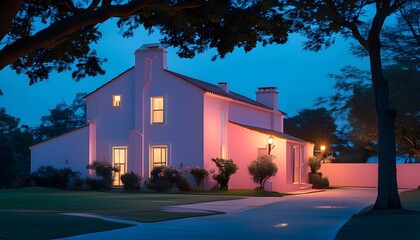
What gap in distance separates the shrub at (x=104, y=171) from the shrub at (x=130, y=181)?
1512 mm

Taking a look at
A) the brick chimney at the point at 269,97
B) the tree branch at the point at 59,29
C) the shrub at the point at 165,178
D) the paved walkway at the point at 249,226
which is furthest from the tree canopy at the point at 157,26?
the brick chimney at the point at 269,97

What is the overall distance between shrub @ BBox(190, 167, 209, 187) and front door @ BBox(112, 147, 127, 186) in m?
5.42

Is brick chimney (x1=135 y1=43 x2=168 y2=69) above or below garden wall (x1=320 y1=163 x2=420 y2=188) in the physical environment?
above

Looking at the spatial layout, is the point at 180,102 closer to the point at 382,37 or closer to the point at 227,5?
the point at 382,37

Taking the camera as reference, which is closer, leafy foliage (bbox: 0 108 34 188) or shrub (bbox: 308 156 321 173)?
shrub (bbox: 308 156 321 173)

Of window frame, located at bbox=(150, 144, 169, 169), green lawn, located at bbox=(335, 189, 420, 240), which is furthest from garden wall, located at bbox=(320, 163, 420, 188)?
green lawn, located at bbox=(335, 189, 420, 240)

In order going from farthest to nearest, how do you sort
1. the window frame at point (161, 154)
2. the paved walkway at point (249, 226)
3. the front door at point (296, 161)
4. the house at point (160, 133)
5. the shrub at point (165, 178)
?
1. the front door at point (296, 161)
2. the window frame at point (161, 154)
3. the house at point (160, 133)
4. the shrub at point (165, 178)
5. the paved walkway at point (249, 226)

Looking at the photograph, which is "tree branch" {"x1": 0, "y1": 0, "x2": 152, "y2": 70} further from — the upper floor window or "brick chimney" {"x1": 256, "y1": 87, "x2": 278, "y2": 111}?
"brick chimney" {"x1": 256, "y1": 87, "x2": 278, "y2": 111}

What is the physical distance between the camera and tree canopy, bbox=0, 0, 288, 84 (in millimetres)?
13027

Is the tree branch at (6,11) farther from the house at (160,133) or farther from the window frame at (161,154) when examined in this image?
the window frame at (161,154)

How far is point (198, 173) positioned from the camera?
36.3 meters

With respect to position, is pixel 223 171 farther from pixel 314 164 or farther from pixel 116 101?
pixel 314 164

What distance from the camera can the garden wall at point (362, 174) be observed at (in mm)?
46750

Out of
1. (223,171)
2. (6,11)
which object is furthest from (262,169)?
(6,11)
